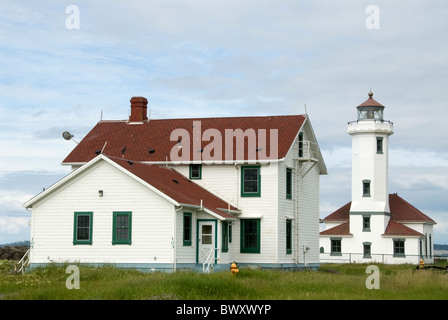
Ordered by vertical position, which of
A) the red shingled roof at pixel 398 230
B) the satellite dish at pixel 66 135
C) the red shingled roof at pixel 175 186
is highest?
the satellite dish at pixel 66 135

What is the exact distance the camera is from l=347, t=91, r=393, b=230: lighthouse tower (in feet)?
188

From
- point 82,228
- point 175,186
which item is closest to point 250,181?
point 175,186

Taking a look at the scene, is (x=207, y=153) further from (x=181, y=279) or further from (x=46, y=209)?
(x=181, y=279)

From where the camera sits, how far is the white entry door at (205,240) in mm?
31781

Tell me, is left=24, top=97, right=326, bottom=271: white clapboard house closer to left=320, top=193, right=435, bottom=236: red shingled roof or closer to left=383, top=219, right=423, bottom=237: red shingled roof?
left=383, top=219, right=423, bottom=237: red shingled roof

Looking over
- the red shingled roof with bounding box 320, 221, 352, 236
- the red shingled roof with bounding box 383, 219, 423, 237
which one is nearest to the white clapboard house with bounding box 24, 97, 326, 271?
the red shingled roof with bounding box 383, 219, 423, 237

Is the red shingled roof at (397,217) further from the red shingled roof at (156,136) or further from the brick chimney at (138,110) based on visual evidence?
the brick chimney at (138,110)

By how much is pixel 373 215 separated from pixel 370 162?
4.19 meters

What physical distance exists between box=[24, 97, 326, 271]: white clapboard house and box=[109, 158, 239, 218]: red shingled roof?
0.33 ft

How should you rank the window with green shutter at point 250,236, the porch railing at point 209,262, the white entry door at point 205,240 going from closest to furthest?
1. the porch railing at point 209,262
2. the white entry door at point 205,240
3. the window with green shutter at point 250,236

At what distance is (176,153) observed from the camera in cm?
3606

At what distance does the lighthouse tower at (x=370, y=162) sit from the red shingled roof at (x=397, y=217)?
1.11 metres

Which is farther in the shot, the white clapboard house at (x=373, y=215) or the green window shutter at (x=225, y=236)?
the white clapboard house at (x=373, y=215)

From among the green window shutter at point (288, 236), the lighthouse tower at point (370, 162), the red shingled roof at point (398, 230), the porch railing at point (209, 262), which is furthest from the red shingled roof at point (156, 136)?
the red shingled roof at point (398, 230)
